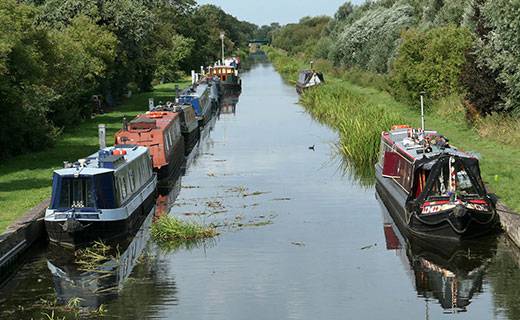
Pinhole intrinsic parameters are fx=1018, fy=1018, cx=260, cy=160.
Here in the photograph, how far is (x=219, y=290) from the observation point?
785 inches

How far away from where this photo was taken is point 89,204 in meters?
23.1

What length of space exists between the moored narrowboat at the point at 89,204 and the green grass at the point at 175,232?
2.44 feet

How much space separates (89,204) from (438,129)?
2057 centimetres

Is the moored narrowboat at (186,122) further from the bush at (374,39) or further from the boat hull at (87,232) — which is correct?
the bush at (374,39)

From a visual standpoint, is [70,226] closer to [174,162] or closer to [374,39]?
[174,162]

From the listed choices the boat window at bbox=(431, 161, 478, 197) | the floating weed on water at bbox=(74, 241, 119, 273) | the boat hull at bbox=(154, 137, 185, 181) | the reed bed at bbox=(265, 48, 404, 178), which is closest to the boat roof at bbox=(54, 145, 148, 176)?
the floating weed on water at bbox=(74, 241, 119, 273)

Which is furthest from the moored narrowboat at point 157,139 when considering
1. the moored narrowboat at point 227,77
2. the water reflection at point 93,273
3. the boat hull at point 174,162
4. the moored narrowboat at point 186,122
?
the moored narrowboat at point 227,77

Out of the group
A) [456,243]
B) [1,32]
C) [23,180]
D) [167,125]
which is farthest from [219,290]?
[167,125]

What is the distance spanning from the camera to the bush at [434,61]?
47.1m

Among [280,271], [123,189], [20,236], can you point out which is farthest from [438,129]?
[20,236]

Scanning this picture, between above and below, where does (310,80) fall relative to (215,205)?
below

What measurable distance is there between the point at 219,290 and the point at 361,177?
14.7 meters

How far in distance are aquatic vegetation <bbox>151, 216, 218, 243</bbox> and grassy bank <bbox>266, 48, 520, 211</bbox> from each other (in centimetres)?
742

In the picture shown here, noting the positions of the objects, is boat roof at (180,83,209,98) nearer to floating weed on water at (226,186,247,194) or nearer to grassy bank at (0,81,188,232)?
grassy bank at (0,81,188,232)
